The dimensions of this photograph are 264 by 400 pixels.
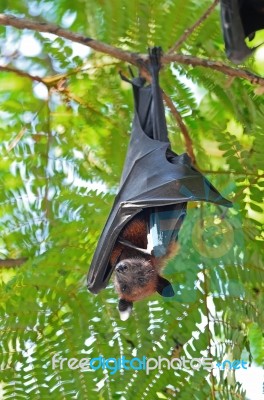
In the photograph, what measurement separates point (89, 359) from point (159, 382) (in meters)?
0.48

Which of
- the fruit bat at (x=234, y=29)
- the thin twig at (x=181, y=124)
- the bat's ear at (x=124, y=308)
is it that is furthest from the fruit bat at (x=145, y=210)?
the fruit bat at (x=234, y=29)

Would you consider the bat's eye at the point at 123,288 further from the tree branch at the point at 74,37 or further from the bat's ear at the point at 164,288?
the tree branch at the point at 74,37

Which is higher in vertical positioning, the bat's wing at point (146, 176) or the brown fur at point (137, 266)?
the bat's wing at point (146, 176)

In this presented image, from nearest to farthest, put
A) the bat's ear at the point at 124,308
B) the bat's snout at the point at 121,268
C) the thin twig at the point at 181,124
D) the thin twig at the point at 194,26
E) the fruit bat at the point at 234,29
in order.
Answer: the fruit bat at the point at 234,29 → the bat's ear at the point at 124,308 → the thin twig at the point at 194,26 → the bat's snout at the point at 121,268 → the thin twig at the point at 181,124

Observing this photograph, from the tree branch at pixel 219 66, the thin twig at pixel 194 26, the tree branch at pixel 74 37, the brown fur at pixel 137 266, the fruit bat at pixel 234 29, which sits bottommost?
the brown fur at pixel 137 266

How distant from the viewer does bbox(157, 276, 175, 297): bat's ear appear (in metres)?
6.09

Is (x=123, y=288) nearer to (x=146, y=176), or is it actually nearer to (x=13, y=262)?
(x=146, y=176)

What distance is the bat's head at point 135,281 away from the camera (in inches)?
246

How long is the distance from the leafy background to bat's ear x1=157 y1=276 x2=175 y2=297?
223mm

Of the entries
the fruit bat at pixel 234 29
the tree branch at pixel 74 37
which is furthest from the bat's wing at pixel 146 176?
the fruit bat at pixel 234 29

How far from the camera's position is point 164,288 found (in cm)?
615

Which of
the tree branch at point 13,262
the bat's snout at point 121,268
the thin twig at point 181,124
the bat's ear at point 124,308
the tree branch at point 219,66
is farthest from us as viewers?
the tree branch at point 13,262

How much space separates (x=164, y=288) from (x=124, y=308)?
0.30 m

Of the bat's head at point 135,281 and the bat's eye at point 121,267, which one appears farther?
the bat's eye at point 121,267
